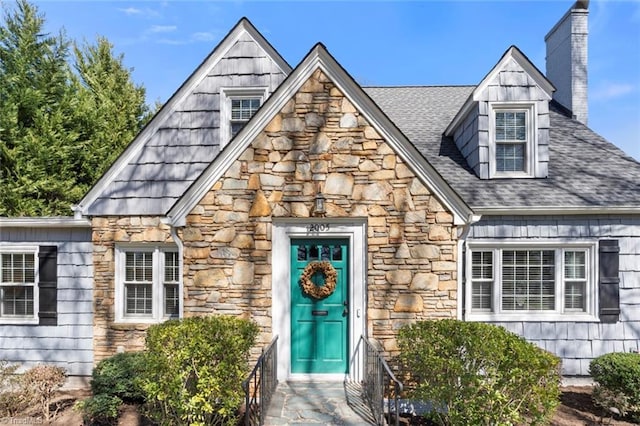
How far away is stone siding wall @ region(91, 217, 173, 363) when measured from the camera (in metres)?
7.05

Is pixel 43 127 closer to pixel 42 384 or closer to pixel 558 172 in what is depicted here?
pixel 42 384

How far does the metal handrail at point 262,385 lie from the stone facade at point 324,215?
0.42m

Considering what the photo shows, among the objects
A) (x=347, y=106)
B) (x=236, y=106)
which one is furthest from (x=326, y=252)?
(x=236, y=106)

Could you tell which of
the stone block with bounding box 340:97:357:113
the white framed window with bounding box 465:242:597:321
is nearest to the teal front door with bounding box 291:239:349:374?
the stone block with bounding box 340:97:357:113

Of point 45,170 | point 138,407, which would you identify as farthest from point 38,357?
point 45,170

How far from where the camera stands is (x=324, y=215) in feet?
18.5

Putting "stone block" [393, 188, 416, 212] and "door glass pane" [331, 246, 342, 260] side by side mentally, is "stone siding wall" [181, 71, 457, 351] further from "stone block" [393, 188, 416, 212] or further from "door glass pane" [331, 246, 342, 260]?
"door glass pane" [331, 246, 342, 260]

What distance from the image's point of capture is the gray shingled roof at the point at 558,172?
6.81m

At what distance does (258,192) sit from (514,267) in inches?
192

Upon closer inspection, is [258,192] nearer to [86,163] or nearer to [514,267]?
[514,267]

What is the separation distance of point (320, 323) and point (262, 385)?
1.45 m

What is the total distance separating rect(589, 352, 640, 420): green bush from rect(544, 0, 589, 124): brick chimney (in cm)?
581

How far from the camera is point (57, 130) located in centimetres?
1358

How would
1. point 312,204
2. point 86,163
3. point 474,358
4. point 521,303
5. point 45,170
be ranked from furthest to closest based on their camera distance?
point 86,163
point 45,170
point 521,303
point 312,204
point 474,358
